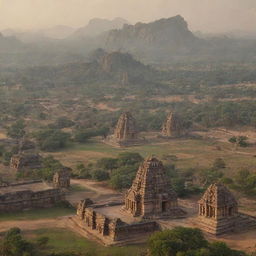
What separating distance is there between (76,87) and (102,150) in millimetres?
76097

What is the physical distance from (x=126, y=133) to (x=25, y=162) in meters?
18.4

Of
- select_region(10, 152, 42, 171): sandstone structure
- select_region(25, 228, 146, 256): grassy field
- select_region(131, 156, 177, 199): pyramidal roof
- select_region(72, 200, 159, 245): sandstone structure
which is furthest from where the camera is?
select_region(10, 152, 42, 171): sandstone structure

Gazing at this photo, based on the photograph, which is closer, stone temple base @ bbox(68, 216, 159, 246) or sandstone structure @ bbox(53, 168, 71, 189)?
stone temple base @ bbox(68, 216, 159, 246)

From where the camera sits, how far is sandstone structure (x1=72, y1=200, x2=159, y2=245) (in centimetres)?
3444

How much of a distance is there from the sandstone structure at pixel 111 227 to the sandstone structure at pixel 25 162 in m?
17.7

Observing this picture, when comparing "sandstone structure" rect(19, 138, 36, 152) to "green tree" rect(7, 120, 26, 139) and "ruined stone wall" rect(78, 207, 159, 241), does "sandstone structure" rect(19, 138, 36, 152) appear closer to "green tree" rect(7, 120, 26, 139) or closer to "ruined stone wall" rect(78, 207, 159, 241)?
"green tree" rect(7, 120, 26, 139)

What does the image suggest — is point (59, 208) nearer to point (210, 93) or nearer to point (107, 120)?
point (107, 120)

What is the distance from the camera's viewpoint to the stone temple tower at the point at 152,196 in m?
37.4

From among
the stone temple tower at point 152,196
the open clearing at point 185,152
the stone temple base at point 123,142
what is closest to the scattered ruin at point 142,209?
the stone temple tower at point 152,196

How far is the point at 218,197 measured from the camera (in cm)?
3528

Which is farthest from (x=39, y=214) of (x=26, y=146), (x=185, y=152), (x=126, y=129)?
(x=126, y=129)

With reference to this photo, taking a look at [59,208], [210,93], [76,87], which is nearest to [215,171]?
[59,208]

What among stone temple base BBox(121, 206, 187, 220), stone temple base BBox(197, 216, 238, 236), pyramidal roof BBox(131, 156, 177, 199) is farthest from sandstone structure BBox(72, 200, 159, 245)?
stone temple base BBox(197, 216, 238, 236)

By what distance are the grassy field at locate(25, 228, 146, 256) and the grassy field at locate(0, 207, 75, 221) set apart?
3.87m
